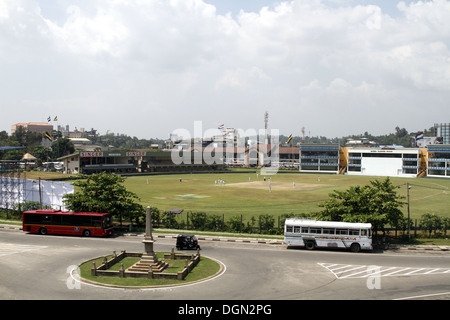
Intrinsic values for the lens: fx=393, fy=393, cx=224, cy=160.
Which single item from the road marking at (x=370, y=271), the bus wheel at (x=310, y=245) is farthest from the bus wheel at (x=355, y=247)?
the road marking at (x=370, y=271)

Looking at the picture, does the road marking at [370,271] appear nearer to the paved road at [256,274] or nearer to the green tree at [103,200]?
the paved road at [256,274]

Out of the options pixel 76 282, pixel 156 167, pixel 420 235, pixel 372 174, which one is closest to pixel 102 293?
pixel 76 282

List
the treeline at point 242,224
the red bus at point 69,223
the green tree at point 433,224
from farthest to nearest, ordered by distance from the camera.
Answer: the treeline at point 242,224
the green tree at point 433,224
the red bus at point 69,223

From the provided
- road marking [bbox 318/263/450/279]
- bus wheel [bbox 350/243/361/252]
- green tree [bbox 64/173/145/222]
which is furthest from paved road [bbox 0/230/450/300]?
green tree [bbox 64/173/145/222]

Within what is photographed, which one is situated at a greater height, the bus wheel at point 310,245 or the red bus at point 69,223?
the red bus at point 69,223

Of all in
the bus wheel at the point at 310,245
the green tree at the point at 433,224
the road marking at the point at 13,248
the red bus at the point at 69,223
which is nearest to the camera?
the road marking at the point at 13,248

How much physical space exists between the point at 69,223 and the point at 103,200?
4.05 metres

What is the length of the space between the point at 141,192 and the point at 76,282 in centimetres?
5456

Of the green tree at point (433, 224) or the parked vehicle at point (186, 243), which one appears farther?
the green tree at point (433, 224)

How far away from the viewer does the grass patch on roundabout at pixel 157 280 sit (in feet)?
72.2

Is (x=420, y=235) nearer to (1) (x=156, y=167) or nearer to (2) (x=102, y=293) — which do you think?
(2) (x=102, y=293)

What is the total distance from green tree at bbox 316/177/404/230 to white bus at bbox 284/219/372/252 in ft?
6.89

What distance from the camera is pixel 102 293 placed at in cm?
2048

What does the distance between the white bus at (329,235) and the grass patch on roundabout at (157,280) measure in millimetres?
8013
